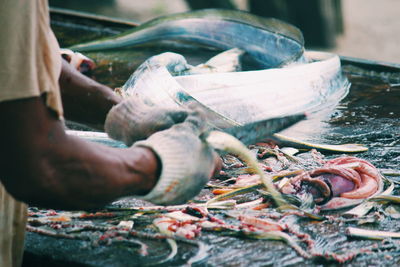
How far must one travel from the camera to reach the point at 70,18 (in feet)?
22.2

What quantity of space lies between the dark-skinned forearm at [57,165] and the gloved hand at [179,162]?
42 millimetres

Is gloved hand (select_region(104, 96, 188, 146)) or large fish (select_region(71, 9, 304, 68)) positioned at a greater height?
gloved hand (select_region(104, 96, 188, 146))

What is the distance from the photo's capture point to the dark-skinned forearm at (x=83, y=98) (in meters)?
2.92

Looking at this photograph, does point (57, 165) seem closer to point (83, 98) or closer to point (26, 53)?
point (26, 53)

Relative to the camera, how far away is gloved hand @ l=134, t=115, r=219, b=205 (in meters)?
2.18

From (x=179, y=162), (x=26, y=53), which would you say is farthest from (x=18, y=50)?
(x=179, y=162)

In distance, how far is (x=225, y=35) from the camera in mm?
5562

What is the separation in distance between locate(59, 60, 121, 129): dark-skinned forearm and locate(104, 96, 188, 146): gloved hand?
1.01 feet

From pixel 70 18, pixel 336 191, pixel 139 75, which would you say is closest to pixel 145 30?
pixel 70 18

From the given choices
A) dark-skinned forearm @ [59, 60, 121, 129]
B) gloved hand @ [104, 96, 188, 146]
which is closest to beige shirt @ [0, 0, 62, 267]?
gloved hand @ [104, 96, 188, 146]

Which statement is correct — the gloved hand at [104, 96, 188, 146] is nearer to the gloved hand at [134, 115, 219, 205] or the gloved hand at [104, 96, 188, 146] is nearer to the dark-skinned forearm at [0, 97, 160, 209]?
the gloved hand at [134, 115, 219, 205]

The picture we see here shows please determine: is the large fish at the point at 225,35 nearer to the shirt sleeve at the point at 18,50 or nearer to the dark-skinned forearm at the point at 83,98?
the dark-skinned forearm at the point at 83,98

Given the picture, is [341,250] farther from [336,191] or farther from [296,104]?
[296,104]

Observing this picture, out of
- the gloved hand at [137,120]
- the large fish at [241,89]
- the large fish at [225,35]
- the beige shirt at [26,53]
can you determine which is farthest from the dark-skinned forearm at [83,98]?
the large fish at [225,35]
